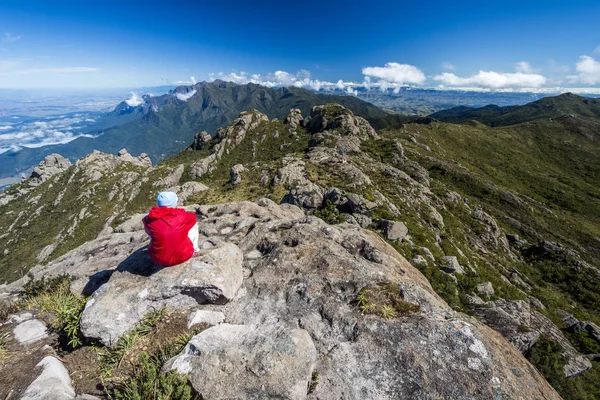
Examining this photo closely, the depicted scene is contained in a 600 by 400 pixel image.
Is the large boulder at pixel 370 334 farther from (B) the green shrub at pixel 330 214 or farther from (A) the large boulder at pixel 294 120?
(A) the large boulder at pixel 294 120

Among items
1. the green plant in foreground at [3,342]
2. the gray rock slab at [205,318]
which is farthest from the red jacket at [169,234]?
the green plant in foreground at [3,342]

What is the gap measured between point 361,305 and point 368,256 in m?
4.55

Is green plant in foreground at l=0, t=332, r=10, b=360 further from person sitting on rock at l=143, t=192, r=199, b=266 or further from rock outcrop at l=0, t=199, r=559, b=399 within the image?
person sitting on rock at l=143, t=192, r=199, b=266

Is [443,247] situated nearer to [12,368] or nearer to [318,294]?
[318,294]

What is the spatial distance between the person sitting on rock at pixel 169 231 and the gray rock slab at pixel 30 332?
14.3ft

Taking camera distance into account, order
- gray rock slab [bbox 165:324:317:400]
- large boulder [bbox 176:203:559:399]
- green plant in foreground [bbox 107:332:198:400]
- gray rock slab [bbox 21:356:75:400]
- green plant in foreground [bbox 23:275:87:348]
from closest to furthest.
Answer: green plant in foreground [bbox 107:332:198:400]
gray rock slab [bbox 21:356:75:400]
gray rock slab [bbox 165:324:317:400]
large boulder [bbox 176:203:559:399]
green plant in foreground [bbox 23:275:87:348]

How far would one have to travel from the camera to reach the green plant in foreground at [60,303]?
890cm

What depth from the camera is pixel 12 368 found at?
7.54 m

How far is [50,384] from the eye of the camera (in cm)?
674

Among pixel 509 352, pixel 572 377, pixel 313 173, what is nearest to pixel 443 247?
pixel 572 377

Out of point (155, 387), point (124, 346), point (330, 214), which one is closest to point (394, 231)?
point (330, 214)

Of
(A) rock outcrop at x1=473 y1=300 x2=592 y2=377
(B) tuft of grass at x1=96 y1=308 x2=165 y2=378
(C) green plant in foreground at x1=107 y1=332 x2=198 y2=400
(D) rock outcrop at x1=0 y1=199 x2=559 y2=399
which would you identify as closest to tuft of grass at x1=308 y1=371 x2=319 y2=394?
(D) rock outcrop at x1=0 y1=199 x2=559 y2=399

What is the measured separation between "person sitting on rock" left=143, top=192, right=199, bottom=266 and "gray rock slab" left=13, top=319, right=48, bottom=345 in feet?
14.3

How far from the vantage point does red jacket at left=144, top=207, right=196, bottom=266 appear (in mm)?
9484
